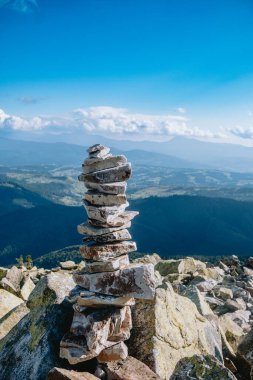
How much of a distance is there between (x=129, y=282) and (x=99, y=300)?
51.2 inches

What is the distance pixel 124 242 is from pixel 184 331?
4558 millimetres

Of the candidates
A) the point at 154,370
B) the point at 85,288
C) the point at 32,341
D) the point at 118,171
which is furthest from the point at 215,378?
the point at 118,171

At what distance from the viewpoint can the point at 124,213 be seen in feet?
50.4

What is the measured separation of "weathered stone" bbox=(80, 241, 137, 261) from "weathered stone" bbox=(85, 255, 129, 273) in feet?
0.58

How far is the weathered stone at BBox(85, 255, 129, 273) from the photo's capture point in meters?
13.9

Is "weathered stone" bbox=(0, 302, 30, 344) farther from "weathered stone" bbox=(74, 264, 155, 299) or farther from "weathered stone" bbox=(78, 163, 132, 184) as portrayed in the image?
"weathered stone" bbox=(78, 163, 132, 184)

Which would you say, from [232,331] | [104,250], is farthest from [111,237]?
[232,331]

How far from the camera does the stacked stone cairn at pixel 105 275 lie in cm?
1290

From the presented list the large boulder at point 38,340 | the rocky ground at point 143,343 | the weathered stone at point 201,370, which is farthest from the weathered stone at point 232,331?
the large boulder at point 38,340

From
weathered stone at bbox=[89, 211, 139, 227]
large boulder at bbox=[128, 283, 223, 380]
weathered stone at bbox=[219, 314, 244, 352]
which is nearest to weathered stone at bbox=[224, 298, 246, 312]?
weathered stone at bbox=[219, 314, 244, 352]

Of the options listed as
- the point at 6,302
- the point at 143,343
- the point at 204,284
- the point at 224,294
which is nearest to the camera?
the point at 143,343

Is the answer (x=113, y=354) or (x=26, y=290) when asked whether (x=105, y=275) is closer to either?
→ (x=113, y=354)

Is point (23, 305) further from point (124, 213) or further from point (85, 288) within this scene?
point (124, 213)

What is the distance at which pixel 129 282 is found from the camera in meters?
13.7
